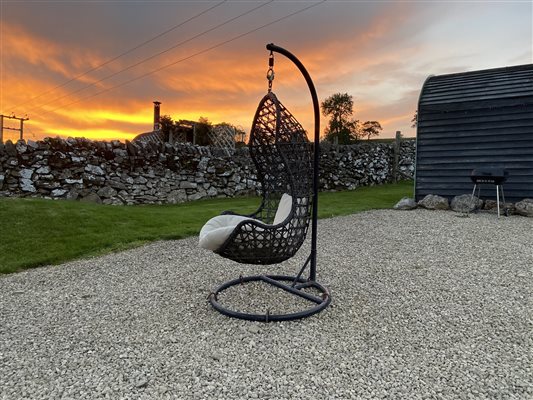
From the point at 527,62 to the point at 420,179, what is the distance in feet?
11.0

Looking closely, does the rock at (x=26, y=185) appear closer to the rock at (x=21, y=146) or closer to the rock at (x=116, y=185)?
the rock at (x=21, y=146)

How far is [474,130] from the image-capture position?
7773 millimetres

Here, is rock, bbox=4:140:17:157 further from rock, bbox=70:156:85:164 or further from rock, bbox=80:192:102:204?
rock, bbox=80:192:102:204

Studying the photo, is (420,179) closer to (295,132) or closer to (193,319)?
(295,132)

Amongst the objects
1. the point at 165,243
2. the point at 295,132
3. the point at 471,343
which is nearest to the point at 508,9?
the point at 295,132

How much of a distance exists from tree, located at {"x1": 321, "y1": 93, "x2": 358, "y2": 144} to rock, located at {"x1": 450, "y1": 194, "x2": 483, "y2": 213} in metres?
11.8

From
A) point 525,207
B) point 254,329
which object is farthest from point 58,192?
point 525,207

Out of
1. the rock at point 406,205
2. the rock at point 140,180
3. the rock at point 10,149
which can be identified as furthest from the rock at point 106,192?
the rock at point 406,205

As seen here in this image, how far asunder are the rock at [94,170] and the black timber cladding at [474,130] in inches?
291

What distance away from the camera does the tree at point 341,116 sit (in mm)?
19141

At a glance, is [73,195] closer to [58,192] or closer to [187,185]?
[58,192]

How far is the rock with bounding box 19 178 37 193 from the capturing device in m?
7.17

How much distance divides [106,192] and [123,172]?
622mm

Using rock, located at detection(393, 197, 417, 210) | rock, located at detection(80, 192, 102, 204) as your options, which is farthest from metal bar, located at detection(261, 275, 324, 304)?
rock, located at detection(80, 192, 102, 204)
